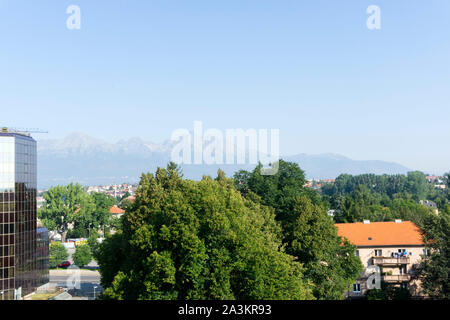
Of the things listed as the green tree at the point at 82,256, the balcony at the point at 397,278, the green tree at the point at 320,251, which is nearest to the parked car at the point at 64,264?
the green tree at the point at 82,256

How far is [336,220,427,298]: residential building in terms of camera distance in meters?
39.9

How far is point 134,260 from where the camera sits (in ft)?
69.2

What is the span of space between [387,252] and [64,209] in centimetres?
7042

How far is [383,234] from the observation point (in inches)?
1735

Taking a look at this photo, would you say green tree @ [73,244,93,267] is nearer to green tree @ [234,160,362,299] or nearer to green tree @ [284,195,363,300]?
green tree @ [234,160,362,299]

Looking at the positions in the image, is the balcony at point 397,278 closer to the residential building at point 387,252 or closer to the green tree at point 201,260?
the residential building at point 387,252

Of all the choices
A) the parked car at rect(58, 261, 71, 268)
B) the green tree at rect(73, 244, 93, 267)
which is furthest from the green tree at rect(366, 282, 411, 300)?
the parked car at rect(58, 261, 71, 268)

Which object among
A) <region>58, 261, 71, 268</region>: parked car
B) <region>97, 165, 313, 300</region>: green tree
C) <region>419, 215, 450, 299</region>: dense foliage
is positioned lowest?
<region>58, 261, 71, 268</region>: parked car

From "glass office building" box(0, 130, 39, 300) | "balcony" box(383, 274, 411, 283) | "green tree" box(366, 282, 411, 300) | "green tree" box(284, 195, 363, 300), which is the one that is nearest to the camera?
"green tree" box(284, 195, 363, 300)

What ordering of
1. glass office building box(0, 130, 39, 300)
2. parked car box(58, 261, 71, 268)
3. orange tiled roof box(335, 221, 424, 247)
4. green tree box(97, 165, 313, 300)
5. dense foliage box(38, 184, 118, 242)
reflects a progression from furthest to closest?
dense foliage box(38, 184, 118, 242)
parked car box(58, 261, 71, 268)
orange tiled roof box(335, 221, 424, 247)
glass office building box(0, 130, 39, 300)
green tree box(97, 165, 313, 300)

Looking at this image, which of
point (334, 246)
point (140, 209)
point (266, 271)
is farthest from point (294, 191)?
point (266, 271)

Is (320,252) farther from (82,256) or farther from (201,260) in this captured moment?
(82,256)

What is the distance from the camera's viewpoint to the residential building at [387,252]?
131 ft
